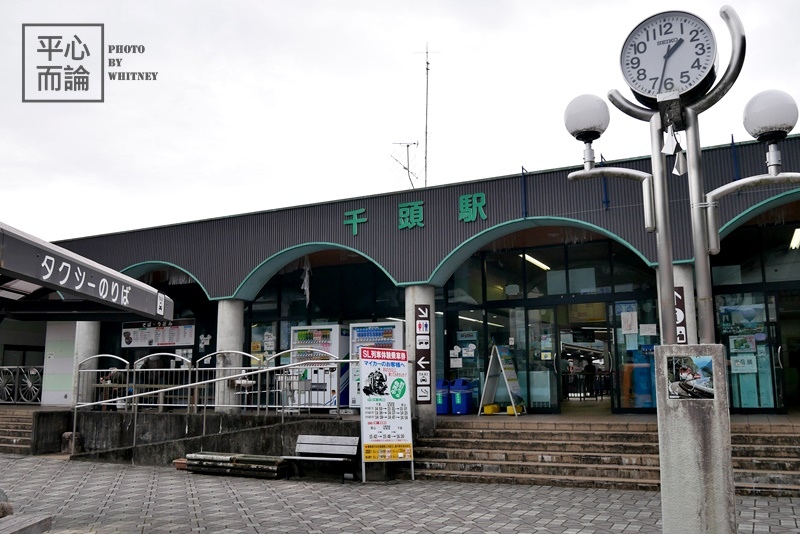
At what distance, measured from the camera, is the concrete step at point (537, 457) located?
30.0ft

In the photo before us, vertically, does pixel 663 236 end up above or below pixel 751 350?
above

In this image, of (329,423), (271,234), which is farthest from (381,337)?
(329,423)

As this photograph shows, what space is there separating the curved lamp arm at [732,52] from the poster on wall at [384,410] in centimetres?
584

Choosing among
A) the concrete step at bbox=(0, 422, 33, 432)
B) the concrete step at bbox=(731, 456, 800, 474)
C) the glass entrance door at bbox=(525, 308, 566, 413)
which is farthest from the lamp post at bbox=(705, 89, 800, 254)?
the concrete step at bbox=(0, 422, 33, 432)

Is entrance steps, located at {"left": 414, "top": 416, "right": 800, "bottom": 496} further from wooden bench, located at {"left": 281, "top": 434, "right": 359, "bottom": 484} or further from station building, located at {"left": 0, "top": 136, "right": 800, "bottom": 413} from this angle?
station building, located at {"left": 0, "top": 136, "right": 800, "bottom": 413}

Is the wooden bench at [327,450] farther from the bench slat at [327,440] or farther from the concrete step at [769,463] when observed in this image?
the concrete step at [769,463]

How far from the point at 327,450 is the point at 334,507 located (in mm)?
2032

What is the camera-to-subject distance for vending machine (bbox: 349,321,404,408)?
47.9ft

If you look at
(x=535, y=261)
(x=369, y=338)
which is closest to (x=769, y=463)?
(x=535, y=261)

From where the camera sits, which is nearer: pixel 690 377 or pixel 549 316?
pixel 690 377

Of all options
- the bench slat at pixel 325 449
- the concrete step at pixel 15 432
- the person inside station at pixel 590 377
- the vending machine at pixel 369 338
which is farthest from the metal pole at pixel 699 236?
the concrete step at pixel 15 432

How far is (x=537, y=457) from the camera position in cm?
972

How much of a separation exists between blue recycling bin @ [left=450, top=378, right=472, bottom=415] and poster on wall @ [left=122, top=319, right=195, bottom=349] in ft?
24.9

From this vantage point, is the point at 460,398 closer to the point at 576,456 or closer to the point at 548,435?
the point at 548,435
